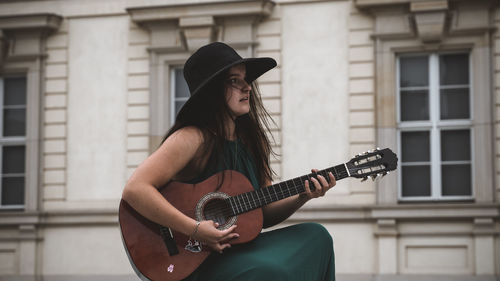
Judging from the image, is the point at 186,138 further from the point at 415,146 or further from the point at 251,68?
the point at 415,146

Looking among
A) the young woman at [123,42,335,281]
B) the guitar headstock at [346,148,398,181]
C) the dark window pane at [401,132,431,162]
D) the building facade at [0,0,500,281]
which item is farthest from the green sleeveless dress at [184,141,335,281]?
the dark window pane at [401,132,431,162]

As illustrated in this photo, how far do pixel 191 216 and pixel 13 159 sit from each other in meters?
10.4

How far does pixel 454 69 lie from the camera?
1123cm

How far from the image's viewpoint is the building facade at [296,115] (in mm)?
10945

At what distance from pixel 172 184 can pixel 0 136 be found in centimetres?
1042

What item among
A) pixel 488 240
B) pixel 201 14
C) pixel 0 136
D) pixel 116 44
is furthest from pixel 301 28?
pixel 0 136

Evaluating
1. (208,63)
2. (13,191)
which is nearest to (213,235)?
(208,63)

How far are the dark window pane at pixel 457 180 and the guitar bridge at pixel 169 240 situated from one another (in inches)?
339

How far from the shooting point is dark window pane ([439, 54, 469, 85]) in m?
11.2

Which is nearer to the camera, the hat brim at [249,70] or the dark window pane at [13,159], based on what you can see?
the hat brim at [249,70]

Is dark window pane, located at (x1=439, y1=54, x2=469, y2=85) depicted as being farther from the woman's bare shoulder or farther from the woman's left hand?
the woman's bare shoulder

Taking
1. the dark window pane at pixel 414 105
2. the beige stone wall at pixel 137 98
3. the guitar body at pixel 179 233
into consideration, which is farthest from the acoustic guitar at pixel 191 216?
the beige stone wall at pixel 137 98

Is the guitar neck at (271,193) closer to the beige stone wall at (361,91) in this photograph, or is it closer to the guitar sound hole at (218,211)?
the guitar sound hole at (218,211)

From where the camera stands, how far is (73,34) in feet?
41.5
